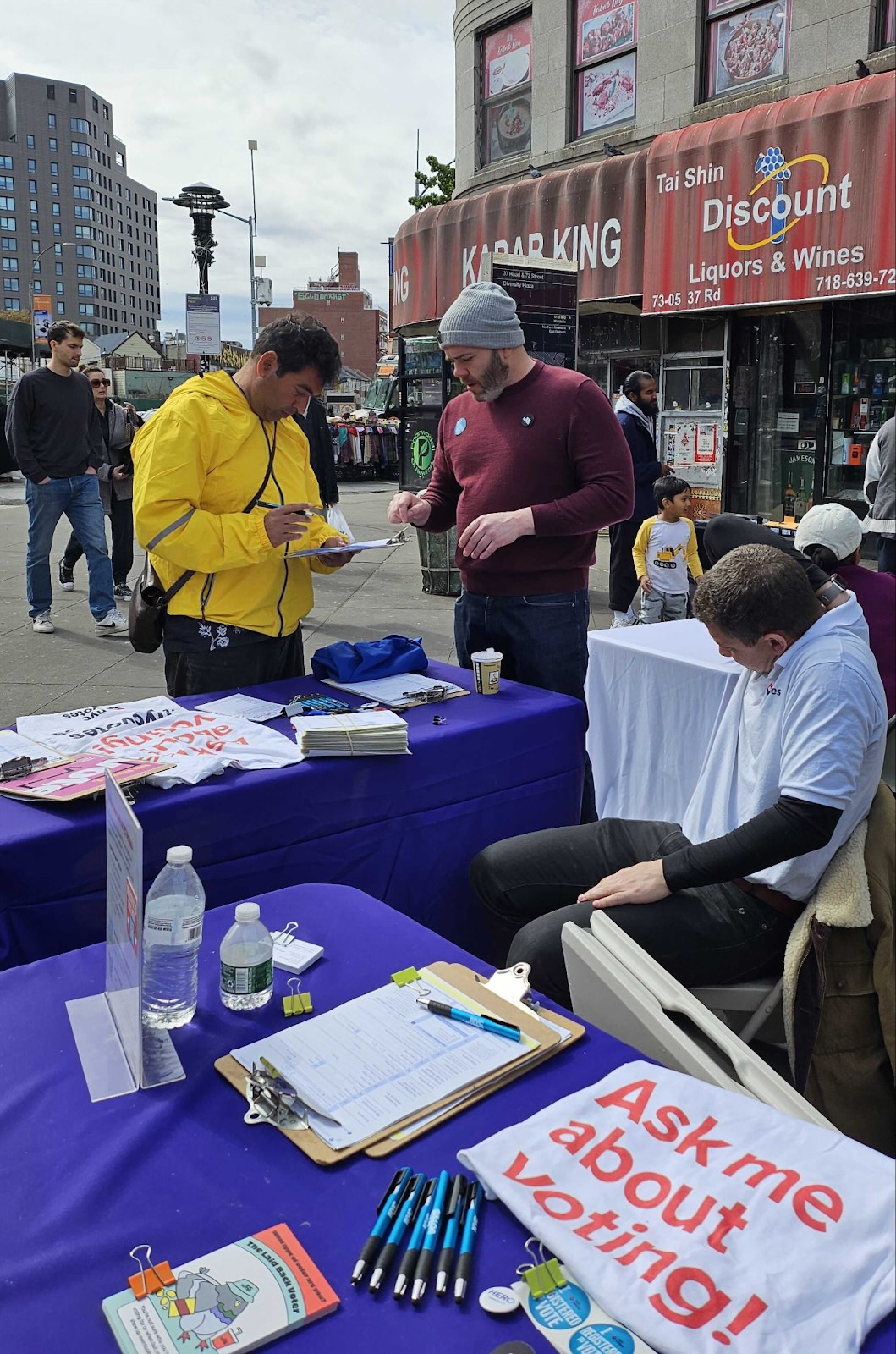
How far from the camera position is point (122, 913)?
1616 millimetres

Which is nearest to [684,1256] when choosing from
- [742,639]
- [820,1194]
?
[820,1194]

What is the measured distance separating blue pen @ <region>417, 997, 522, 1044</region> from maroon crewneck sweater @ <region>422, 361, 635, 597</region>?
201 centimetres

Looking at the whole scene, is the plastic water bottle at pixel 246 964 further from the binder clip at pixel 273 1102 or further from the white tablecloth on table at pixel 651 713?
the white tablecloth on table at pixel 651 713

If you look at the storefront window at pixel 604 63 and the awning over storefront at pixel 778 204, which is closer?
the awning over storefront at pixel 778 204

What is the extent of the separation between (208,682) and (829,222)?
805 centimetres

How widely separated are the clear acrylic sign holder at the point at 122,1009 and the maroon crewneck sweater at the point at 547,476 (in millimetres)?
2112

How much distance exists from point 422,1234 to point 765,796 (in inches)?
62.0

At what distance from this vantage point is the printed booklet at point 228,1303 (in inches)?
44.7

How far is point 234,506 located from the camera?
3342 mm

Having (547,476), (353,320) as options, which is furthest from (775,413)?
(353,320)

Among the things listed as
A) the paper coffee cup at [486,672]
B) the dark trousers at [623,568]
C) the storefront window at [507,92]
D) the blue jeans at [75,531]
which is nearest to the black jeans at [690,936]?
the paper coffee cup at [486,672]

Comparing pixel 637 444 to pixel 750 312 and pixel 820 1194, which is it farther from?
pixel 820 1194

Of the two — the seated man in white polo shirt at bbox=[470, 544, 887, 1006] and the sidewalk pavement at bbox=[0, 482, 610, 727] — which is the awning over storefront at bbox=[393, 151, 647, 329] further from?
the seated man in white polo shirt at bbox=[470, 544, 887, 1006]

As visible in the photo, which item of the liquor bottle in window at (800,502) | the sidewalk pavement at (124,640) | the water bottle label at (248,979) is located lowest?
the sidewalk pavement at (124,640)
